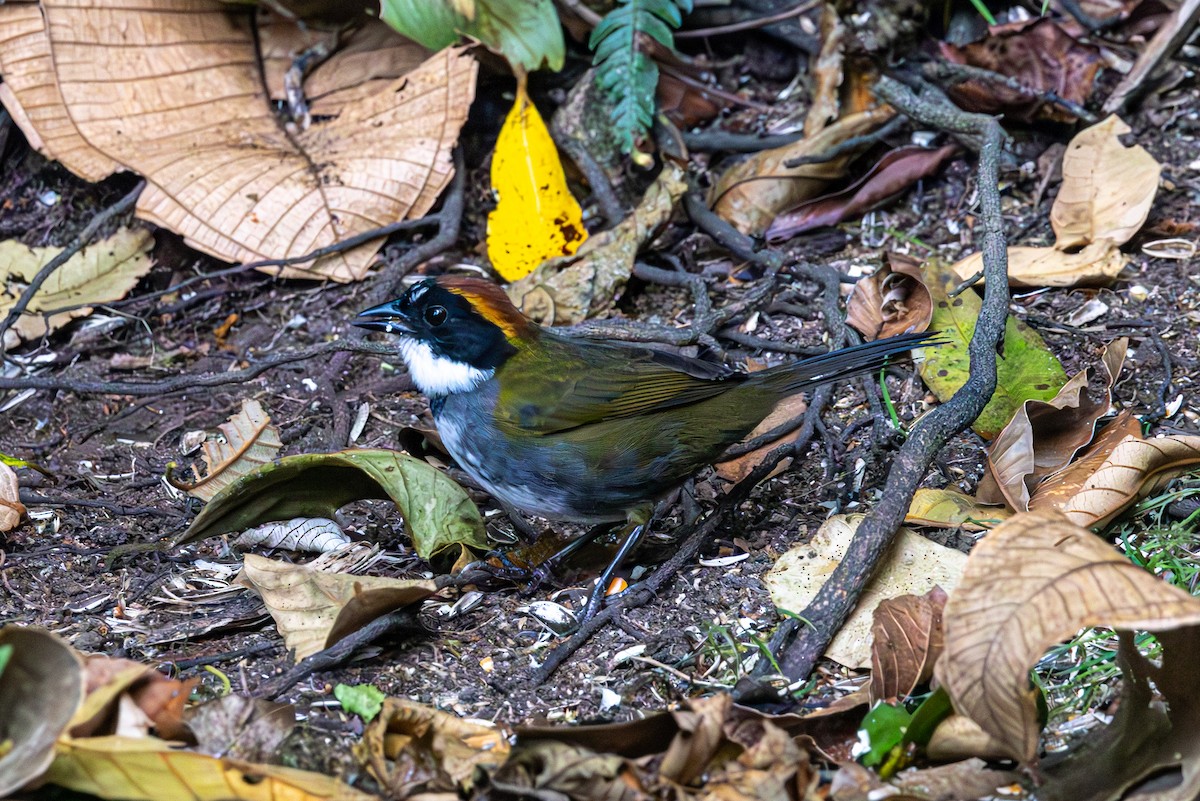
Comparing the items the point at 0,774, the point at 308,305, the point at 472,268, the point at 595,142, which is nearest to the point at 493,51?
the point at 595,142

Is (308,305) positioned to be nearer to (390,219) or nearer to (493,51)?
(390,219)

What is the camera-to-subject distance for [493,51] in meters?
5.49

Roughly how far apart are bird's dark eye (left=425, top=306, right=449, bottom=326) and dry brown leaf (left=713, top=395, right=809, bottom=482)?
3.76ft

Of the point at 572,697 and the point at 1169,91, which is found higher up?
the point at 1169,91

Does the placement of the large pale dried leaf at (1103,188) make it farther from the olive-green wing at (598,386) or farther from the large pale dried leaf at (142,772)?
the large pale dried leaf at (142,772)

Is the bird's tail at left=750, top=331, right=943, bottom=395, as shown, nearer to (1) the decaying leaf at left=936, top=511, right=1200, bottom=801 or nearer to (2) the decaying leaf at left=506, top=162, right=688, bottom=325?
(2) the decaying leaf at left=506, top=162, right=688, bottom=325

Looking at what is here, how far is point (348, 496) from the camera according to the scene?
4.05 metres

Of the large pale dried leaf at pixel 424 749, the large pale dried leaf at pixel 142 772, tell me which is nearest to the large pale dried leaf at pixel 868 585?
the large pale dried leaf at pixel 424 749

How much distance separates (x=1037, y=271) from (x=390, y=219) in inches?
111

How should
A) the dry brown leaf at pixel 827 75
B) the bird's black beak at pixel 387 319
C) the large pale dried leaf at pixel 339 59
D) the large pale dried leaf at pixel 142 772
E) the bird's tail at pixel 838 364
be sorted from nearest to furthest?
the large pale dried leaf at pixel 142 772, the bird's tail at pixel 838 364, the bird's black beak at pixel 387 319, the dry brown leaf at pixel 827 75, the large pale dried leaf at pixel 339 59

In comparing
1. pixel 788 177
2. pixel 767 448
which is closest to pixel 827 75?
pixel 788 177

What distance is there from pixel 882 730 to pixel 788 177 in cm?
320

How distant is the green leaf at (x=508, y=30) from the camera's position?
17.5ft

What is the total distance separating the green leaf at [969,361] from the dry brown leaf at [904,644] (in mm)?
1205
